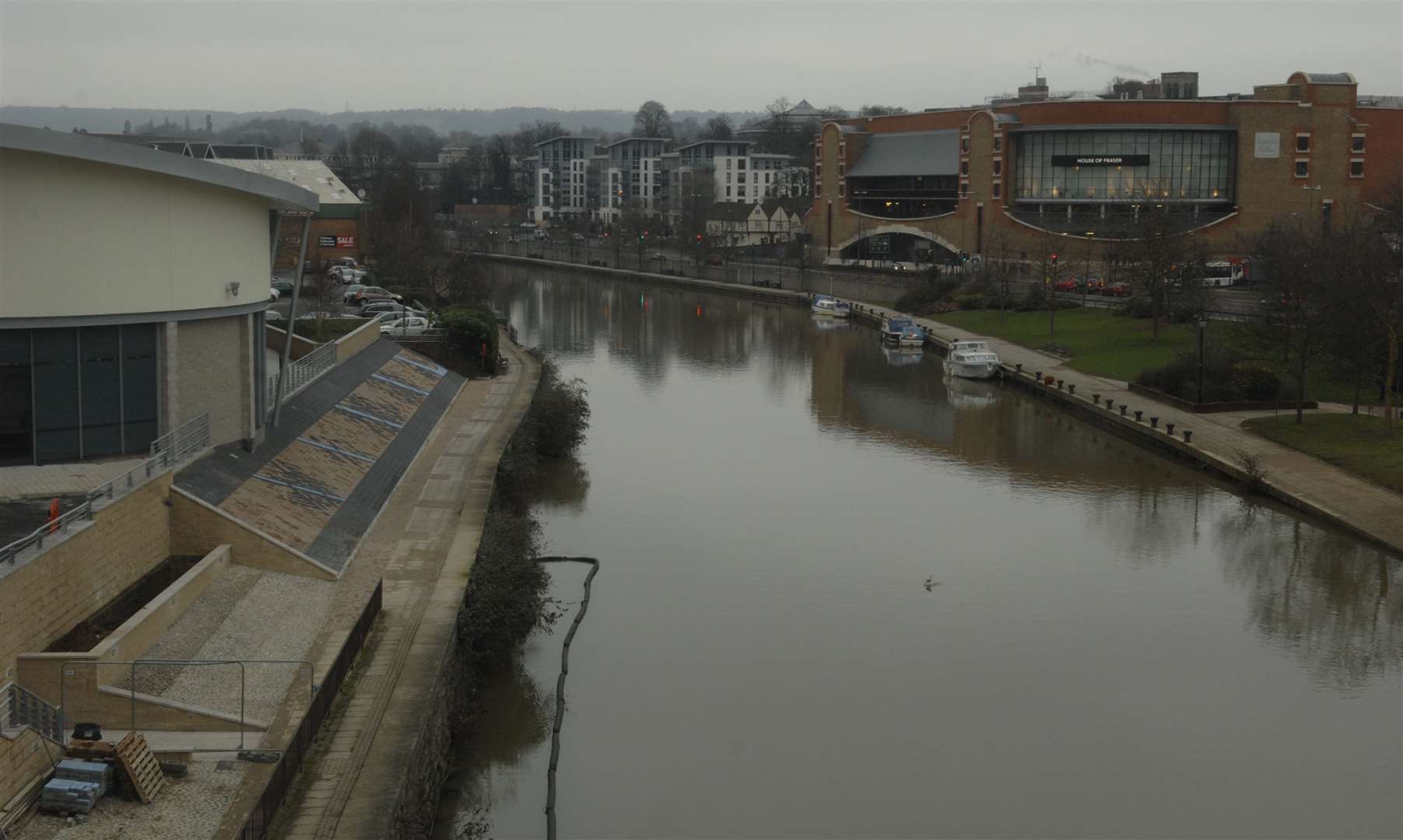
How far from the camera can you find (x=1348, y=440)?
34.8m

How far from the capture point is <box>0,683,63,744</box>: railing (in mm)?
14117

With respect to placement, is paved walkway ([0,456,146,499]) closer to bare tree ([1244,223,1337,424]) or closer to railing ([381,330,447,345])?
railing ([381,330,447,345])

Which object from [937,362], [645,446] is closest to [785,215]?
[937,362]

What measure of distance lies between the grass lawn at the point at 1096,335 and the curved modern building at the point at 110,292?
32344 millimetres

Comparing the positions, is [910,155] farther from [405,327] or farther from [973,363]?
[405,327]

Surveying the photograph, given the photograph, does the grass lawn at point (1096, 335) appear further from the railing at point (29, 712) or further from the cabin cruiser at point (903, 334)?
the railing at point (29, 712)

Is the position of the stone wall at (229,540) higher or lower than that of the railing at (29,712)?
higher

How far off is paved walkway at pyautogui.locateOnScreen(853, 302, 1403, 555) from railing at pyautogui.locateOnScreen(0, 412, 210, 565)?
21.2m

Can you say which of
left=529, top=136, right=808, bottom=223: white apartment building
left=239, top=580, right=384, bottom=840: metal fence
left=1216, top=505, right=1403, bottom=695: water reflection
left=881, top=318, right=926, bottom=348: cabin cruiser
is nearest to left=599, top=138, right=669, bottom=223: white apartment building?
left=529, top=136, right=808, bottom=223: white apartment building

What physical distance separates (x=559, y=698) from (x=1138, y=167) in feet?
262

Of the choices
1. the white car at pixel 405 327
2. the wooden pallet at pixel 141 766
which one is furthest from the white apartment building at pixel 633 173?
the wooden pallet at pixel 141 766

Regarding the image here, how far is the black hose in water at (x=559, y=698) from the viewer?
16328 mm

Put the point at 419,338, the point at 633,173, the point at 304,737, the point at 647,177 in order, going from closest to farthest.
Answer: the point at 304,737, the point at 419,338, the point at 647,177, the point at 633,173

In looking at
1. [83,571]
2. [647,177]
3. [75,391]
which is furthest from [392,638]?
[647,177]
